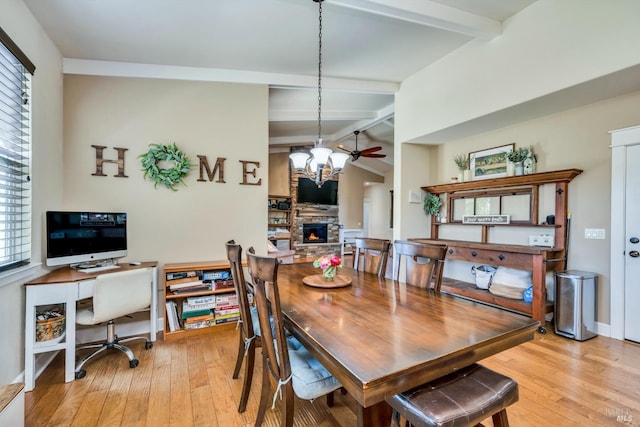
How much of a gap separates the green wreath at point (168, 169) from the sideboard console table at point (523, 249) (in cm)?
353

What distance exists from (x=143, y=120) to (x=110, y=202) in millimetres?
972

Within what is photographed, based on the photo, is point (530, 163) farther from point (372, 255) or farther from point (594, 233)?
point (372, 255)

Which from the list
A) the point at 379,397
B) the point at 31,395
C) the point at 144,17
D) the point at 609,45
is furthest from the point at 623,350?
the point at 144,17

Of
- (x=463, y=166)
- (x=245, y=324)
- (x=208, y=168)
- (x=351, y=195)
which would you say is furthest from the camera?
(x=351, y=195)

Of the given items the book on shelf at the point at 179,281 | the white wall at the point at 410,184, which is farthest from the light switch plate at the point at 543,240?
the book on shelf at the point at 179,281

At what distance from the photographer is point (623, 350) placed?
251 centimetres

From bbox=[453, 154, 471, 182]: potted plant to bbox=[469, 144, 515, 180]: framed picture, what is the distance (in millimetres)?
52

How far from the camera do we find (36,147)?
2320 millimetres

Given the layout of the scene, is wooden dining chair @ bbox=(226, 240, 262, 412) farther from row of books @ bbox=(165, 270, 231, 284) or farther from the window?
the window

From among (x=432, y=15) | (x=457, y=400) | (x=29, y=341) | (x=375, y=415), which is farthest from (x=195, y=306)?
(x=432, y=15)

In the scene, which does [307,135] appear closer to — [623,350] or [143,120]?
[143,120]

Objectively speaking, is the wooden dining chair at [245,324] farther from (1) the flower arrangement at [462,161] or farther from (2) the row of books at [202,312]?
(1) the flower arrangement at [462,161]

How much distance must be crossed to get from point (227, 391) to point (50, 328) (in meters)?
1.48

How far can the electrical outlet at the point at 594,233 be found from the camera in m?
2.89
